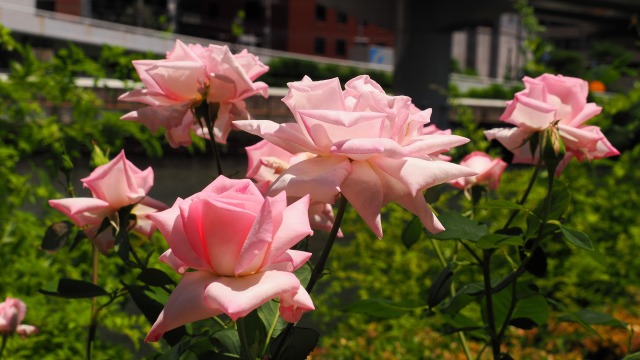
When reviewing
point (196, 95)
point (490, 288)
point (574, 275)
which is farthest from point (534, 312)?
point (574, 275)

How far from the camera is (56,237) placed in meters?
0.89

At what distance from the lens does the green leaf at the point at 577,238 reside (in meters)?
0.79

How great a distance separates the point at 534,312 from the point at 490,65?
40382 millimetres

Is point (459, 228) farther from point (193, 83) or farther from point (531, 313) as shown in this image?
point (193, 83)

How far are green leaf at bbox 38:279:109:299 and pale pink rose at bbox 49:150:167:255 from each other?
0.04 m

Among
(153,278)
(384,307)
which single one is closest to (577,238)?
(384,307)

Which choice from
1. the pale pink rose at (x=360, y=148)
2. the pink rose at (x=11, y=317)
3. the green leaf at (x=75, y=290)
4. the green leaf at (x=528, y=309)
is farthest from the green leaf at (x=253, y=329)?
the pink rose at (x=11, y=317)

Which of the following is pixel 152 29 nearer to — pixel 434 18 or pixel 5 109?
pixel 434 18

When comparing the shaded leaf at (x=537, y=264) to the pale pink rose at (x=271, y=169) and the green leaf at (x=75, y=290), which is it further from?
the green leaf at (x=75, y=290)

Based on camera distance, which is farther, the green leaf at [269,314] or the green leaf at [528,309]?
the green leaf at [528,309]

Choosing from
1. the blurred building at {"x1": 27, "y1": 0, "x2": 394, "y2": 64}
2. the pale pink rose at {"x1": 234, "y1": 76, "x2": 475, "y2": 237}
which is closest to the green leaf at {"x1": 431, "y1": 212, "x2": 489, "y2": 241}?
the pale pink rose at {"x1": 234, "y1": 76, "x2": 475, "y2": 237}

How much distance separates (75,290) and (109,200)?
111mm

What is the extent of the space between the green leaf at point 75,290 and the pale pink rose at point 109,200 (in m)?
0.04

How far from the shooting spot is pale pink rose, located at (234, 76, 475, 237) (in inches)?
21.7
